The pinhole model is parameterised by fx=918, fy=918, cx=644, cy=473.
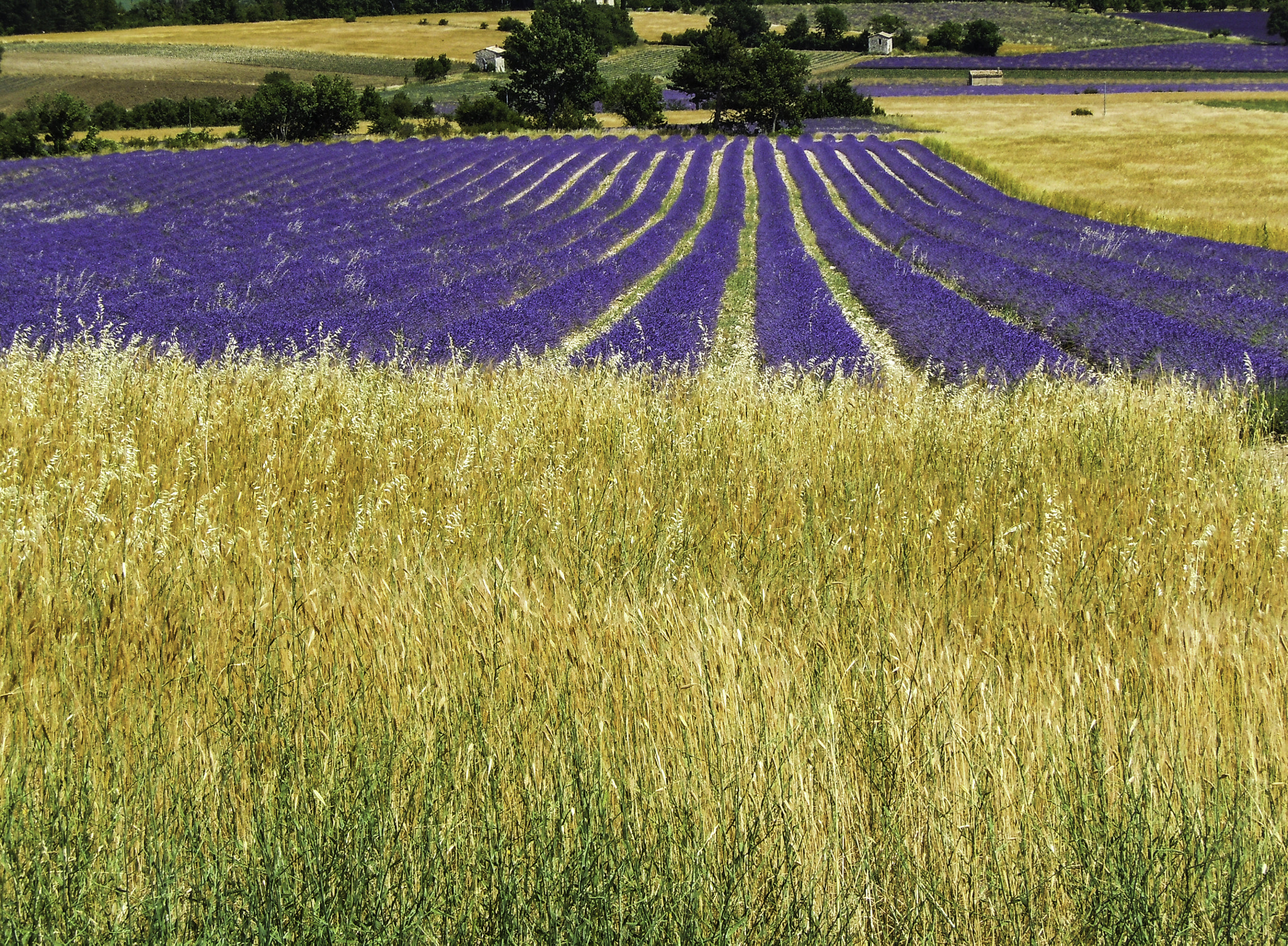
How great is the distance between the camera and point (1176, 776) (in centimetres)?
200

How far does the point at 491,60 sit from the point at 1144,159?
208ft

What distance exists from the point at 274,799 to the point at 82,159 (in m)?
41.0

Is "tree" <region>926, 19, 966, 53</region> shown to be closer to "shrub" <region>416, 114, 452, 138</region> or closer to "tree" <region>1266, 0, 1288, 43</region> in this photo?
"tree" <region>1266, 0, 1288, 43</region>

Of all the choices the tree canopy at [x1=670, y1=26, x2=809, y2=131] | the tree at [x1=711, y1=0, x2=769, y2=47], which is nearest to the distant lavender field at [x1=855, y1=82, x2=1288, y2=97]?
the tree canopy at [x1=670, y1=26, x2=809, y2=131]

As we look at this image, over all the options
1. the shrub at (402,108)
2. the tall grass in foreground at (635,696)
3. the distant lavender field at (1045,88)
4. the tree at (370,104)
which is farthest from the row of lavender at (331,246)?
the distant lavender field at (1045,88)

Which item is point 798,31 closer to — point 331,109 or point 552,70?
point 552,70

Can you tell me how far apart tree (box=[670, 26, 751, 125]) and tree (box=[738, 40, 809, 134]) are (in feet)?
3.65

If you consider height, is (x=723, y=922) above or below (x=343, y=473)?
below

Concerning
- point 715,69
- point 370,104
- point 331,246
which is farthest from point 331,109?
point 331,246

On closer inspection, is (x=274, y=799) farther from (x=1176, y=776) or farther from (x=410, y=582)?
(x=1176, y=776)

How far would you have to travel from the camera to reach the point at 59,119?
40.6 meters

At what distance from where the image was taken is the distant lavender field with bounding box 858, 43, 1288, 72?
78.9 meters

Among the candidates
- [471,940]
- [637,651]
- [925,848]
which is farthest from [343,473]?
[925,848]

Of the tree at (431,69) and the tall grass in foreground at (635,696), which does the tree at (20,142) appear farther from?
the tall grass in foreground at (635,696)
